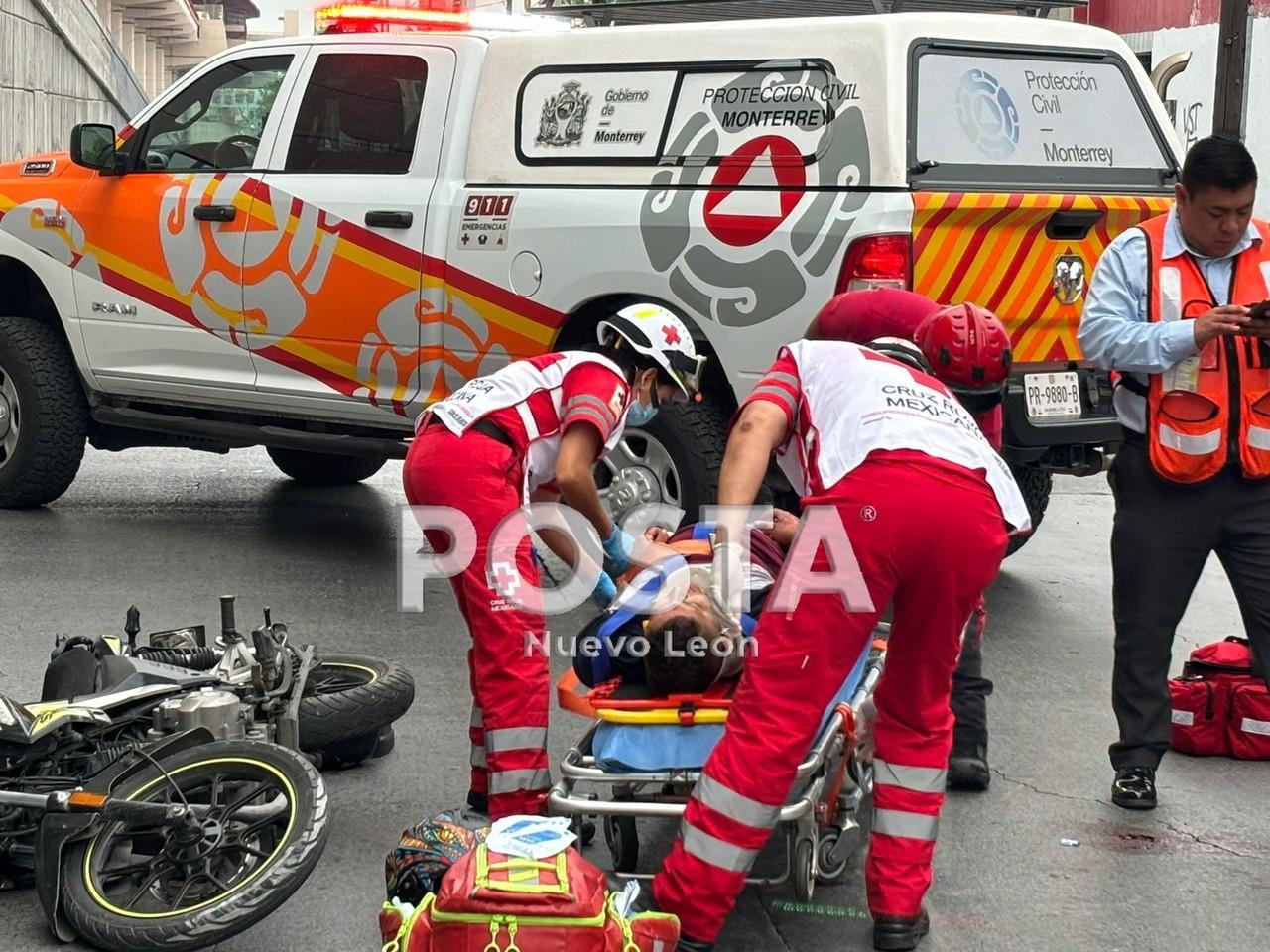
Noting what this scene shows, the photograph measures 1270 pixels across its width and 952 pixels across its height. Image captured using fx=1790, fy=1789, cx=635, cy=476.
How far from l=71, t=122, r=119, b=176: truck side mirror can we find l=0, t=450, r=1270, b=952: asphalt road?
70.6 inches

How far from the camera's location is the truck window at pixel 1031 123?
7039 millimetres

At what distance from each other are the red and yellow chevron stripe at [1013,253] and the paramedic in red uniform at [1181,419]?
147 cm

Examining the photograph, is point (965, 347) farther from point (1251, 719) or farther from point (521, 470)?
point (1251, 719)

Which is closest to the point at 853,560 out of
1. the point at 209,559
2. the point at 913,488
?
the point at 913,488

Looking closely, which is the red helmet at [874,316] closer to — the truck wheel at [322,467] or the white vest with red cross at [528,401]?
the white vest with red cross at [528,401]

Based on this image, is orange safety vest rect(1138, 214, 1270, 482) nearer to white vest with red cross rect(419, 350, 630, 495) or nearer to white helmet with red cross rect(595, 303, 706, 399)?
white helmet with red cross rect(595, 303, 706, 399)

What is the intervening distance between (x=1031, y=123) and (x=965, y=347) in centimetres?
279

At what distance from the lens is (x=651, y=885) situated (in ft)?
13.9

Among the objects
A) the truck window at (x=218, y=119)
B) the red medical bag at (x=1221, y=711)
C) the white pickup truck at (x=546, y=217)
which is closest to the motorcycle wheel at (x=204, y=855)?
the red medical bag at (x=1221, y=711)

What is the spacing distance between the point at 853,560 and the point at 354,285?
451 centimetres

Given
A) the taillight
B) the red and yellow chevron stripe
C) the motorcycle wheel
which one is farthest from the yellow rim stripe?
the red and yellow chevron stripe

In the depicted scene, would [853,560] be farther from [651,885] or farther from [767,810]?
[651,885]

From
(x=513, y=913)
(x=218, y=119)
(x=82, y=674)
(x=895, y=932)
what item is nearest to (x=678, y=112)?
(x=218, y=119)

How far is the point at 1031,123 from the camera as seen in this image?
7246mm
